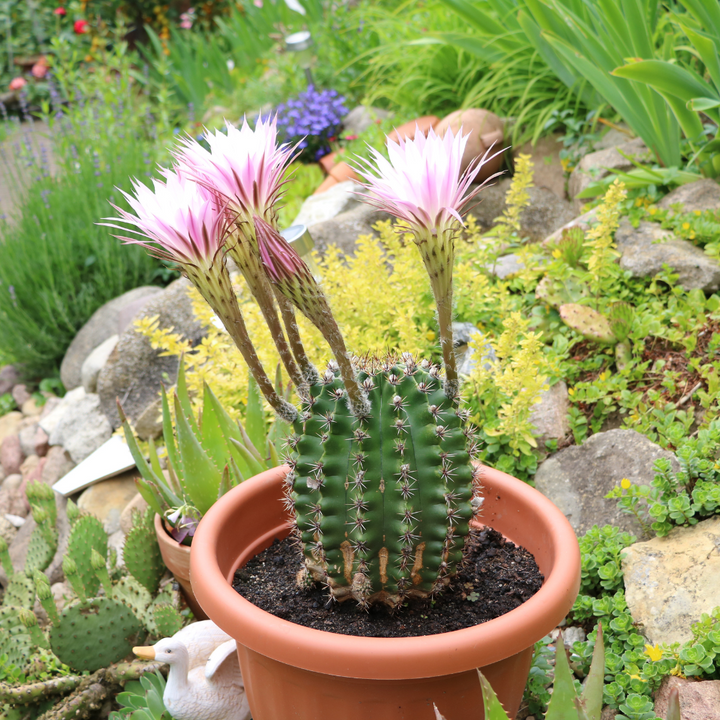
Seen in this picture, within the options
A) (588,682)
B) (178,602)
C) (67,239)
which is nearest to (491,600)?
(588,682)

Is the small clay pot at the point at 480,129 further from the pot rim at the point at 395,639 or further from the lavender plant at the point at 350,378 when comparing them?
the pot rim at the point at 395,639

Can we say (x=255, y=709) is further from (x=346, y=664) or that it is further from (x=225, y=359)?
(x=225, y=359)

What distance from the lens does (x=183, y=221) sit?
3.54 feet

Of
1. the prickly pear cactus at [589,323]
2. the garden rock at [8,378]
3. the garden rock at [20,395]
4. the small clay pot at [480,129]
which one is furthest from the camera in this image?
the garden rock at [8,378]

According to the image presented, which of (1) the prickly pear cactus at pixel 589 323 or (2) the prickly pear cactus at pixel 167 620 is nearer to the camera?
(2) the prickly pear cactus at pixel 167 620

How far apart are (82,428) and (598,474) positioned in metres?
2.63

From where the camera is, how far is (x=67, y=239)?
4.14m

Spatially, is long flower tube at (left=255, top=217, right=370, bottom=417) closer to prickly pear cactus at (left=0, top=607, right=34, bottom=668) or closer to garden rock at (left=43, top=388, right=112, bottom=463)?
prickly pear cactus at (left=0, top=607, right=34, bottom=668)

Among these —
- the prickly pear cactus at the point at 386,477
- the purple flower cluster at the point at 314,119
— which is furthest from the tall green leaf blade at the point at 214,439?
the purple flower cluster at the point at 314,119

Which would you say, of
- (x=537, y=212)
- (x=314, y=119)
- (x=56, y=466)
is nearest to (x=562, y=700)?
(x=537, y=212)

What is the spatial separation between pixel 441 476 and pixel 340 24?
5963 mm

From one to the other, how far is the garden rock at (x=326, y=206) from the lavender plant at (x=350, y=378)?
111 inches

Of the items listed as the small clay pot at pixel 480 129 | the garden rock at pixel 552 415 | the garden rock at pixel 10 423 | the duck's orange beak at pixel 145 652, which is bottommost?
the garden rock at pixel 10 423

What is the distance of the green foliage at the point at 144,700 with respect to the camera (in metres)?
1.62
